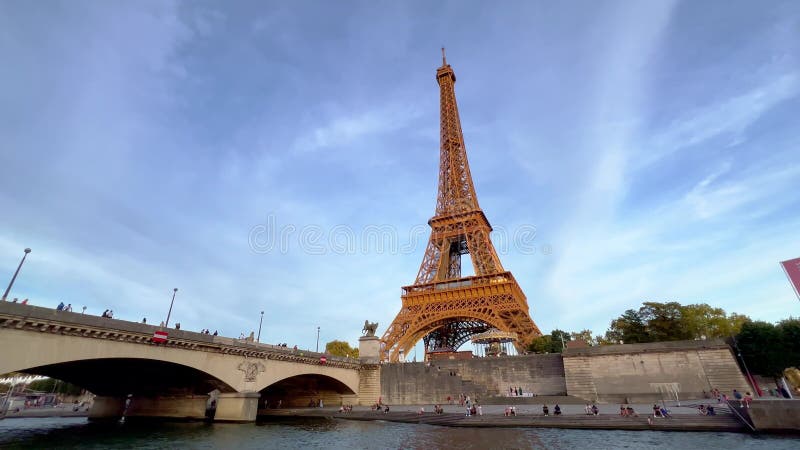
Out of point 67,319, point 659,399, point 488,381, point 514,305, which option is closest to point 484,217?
point 514,305

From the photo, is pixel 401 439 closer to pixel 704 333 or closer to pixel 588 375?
pixel 588 375

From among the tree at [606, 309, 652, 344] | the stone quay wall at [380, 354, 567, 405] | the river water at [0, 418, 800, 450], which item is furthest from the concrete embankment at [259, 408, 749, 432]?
the tree at [606, 309, 652, 344]

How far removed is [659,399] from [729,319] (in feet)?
105

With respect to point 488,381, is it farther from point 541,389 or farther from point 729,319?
point 729,319

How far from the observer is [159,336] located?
864 inches

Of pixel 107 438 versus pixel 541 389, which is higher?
pixel 541 389

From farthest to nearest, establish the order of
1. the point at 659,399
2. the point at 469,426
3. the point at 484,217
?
the point at 484,217 < the point at 659,399 < the point at 469,426

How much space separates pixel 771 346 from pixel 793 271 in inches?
413

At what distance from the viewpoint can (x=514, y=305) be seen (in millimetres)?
43281

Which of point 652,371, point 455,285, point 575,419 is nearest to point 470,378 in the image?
point 455,285

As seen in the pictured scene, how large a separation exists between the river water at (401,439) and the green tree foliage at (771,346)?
15.7 meters

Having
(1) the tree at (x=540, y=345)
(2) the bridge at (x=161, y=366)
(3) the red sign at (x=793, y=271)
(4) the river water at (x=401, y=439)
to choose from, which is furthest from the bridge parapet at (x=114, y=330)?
(3) the red sign at (x=793, y=271)

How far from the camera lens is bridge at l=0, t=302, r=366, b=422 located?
17344mm

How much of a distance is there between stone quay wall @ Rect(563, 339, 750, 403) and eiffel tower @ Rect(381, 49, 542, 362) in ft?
25.1
